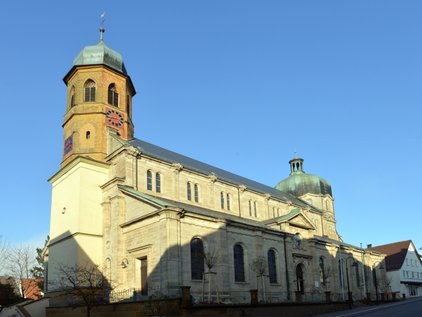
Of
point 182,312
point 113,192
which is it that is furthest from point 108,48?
point 182,312

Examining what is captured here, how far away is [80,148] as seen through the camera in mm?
43031

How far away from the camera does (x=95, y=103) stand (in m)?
44.2

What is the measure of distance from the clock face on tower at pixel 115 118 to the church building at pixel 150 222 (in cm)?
11

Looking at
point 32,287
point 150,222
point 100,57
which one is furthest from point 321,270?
point 32,287

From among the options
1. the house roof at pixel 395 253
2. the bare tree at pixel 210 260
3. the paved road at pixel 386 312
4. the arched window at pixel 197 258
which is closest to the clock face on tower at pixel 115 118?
the arched window at pixel 197 258

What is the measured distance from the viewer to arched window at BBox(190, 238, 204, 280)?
35.5 metres

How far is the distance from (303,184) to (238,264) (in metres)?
34.9

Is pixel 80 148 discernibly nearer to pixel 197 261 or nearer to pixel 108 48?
pixel 108 48

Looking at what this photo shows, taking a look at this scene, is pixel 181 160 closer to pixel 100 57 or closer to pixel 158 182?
pixel 158 182

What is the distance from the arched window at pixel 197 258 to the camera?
1396 inches

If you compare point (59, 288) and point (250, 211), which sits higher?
point (250, 211)

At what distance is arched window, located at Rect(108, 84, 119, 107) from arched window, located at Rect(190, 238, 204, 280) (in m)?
17.7

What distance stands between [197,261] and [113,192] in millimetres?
9815

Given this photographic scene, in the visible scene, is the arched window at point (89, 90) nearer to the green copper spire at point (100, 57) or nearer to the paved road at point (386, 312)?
the green copper spire at point (100, 57)
